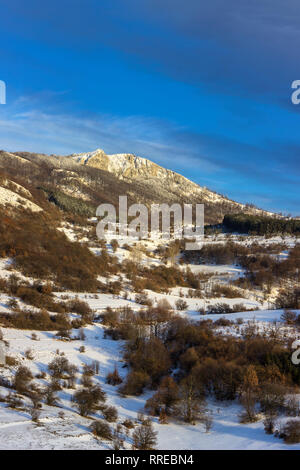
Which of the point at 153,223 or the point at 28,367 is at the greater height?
the point at 153,223

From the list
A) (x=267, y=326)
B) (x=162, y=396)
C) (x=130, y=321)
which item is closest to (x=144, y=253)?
(x=130, y=321)

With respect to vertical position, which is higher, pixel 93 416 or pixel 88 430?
pixel 88 430

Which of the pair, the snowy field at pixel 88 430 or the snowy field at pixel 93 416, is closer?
the snowy field at pixel 88 430

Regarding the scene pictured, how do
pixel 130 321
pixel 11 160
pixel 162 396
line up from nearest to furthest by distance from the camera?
1. pixel 162 396
2. pixel 130 321
3. pixel 11 160

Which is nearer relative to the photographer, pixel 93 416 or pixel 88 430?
pixel 88 430

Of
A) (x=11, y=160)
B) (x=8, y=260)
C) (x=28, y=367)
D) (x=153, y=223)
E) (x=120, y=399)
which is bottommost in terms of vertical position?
(x=120, y=399)

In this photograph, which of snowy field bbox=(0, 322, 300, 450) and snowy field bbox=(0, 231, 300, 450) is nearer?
snowy field bbox=(0, 322, 300, 450)

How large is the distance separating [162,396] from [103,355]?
260 inches

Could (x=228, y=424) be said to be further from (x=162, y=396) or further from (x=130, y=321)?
(x=130, y=321)

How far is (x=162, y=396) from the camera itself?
533 inches

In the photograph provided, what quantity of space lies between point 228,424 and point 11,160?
156 m
